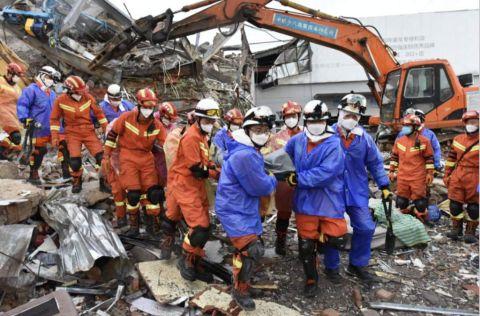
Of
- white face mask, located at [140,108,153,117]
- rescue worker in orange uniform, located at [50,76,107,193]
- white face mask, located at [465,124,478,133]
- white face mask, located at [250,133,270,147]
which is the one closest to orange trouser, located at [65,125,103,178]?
rescue worker in orange uniform, located at [50,76,107,193]

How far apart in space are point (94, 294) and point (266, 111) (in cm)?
233

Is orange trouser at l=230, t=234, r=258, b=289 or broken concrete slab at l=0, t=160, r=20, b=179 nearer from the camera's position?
orange trouser at l=230, t=234, r=258, b=289

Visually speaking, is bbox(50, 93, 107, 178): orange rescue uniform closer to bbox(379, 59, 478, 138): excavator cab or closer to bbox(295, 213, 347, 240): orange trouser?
bbox(295, 213, 347, 240): orange trouser

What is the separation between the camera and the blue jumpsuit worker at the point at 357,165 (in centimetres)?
380

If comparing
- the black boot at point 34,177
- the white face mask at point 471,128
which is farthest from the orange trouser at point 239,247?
the black boot at point 34,177

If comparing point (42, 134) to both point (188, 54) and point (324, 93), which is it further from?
point (324, 93)

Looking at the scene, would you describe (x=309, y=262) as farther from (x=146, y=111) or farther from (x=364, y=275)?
(x=146, y=111)

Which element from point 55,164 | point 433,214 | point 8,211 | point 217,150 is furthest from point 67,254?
point 433,214

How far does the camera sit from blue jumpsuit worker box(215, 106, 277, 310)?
310 centimetres

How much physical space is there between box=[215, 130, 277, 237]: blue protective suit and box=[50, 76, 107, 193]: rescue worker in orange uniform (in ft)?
10.2

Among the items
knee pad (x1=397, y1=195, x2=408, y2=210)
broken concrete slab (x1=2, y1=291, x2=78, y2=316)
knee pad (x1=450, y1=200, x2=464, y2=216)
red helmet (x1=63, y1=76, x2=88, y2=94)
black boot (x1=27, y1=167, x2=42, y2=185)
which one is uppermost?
red helmet (x1=63, y1=76, x2=88, y2=94)

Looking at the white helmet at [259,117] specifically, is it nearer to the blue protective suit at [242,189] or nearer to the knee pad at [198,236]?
the blue protective suit at [242,189]

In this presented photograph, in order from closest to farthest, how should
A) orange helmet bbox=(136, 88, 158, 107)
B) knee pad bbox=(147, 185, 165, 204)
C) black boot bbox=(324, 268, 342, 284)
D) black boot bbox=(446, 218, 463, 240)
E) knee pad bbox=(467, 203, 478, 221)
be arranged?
1. black boot bbox=(324, 268, 342, 284)
2. orange helmet bbox=(136, 88, 158, 107)
3. knee pad bbox=(147, 185, 165, 204)
4. knee pad bbox=(467, 203, 478, 221)
5. black boot bbox=(446, 218, 463, 240)

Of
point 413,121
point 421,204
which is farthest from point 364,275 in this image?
point 413,121
